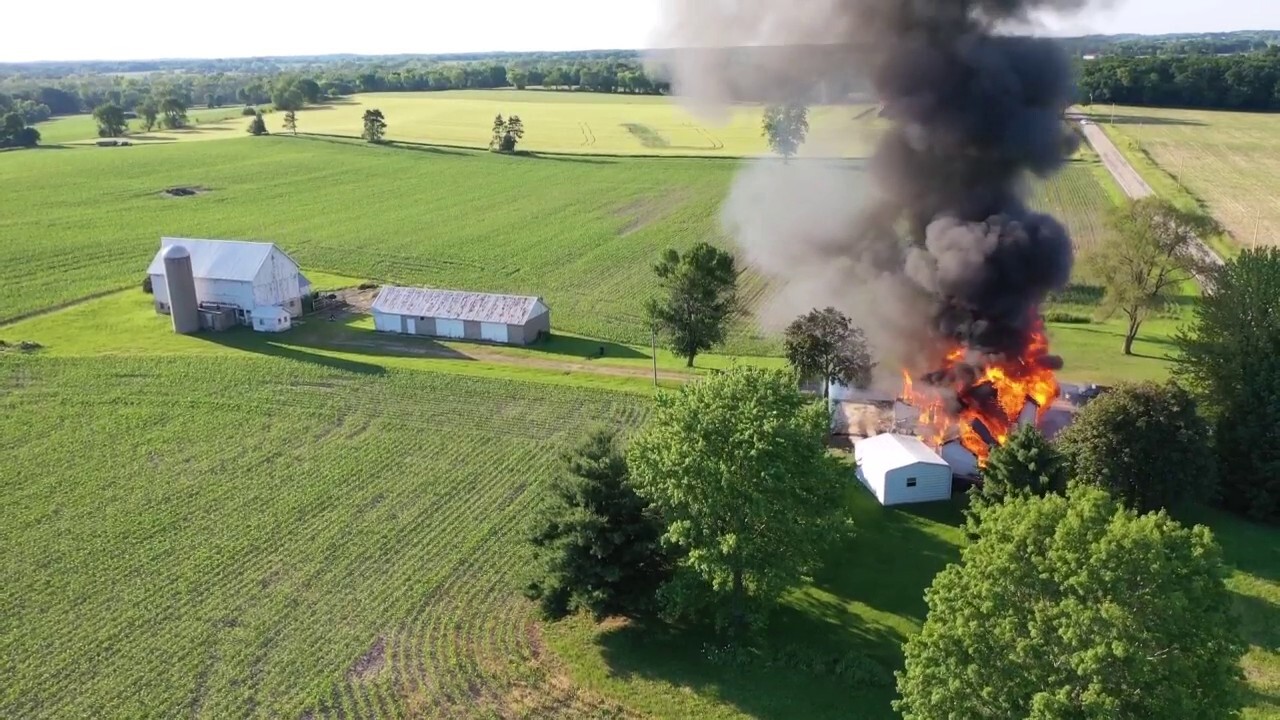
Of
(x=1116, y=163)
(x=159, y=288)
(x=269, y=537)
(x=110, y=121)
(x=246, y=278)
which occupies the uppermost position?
(x=110, y=121)

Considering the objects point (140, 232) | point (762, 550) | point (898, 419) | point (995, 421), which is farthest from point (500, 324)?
point (140, 232)

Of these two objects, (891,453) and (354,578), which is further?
(891,453)

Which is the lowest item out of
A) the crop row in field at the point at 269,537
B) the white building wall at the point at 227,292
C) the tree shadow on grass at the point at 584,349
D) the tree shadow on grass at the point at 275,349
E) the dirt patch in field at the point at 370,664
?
the dirt patch in field at the point at 370,664

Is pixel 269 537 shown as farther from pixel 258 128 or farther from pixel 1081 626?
pixel 258 128

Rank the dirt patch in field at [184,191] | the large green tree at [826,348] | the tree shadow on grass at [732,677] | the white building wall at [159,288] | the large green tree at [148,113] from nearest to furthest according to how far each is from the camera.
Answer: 1. the tree shadow on grass at [732,677]
2. the large green tree at [826,348]
3. the white building wall at [159,288]
4. the dirt patch in field at [184,191]
5. the large green tree at [148,113]

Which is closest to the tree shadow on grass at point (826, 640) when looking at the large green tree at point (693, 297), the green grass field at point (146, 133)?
the large green tree at point (693, 297)

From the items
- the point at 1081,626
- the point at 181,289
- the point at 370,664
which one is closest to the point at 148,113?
the point at 181,289

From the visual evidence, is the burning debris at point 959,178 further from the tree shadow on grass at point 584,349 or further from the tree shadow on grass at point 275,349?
the tree shadow on grass at point 275,349
